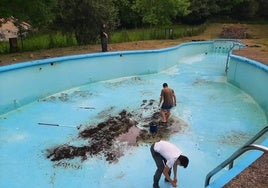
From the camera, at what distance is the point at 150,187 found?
620 centimetres

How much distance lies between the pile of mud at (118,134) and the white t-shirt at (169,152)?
2051mm

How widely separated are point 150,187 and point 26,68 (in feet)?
23.1

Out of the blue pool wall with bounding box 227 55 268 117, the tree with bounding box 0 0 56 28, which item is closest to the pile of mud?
the blue pool wall with bounding box 227 55 268 117

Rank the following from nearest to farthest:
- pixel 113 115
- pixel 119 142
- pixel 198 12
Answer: pixel 119 142
pixel 113 115
pixel 198 12

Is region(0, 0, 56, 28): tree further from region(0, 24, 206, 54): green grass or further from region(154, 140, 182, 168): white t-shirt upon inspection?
region(154, 140, 182, 168): white t-shirt

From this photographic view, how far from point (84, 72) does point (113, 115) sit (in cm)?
429

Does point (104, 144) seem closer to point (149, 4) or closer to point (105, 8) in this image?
point (105, 8)

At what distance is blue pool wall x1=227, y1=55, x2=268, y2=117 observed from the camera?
1072cm

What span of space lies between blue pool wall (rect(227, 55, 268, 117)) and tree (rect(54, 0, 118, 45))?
8056 millimetres

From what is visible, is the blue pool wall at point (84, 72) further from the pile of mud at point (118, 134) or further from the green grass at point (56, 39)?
the green grass at point (56, 39)

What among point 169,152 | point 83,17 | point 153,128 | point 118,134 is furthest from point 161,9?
point 169,152

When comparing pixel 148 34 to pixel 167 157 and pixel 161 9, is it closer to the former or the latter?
pixel 161 9

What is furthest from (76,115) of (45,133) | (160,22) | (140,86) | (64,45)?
(160,22)

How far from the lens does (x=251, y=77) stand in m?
12.2
